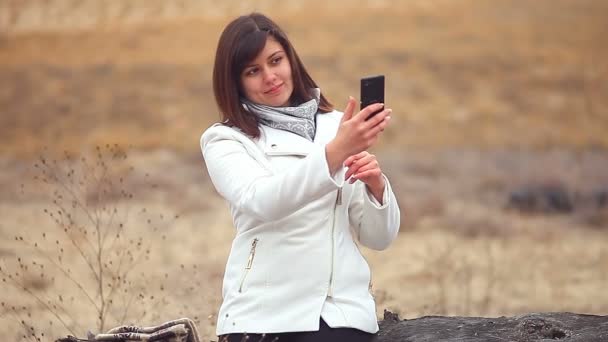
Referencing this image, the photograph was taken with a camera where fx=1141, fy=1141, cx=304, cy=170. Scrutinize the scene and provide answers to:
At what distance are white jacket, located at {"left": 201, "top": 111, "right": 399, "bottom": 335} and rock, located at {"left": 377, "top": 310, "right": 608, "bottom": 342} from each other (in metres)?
0.41

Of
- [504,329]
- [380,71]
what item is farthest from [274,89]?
[380,71]

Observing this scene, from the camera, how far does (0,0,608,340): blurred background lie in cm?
1065

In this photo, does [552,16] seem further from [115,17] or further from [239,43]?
[239,43]

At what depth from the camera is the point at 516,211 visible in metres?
12.9

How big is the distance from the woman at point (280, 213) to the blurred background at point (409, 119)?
5420 millimetres

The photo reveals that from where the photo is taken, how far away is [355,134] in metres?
2.96

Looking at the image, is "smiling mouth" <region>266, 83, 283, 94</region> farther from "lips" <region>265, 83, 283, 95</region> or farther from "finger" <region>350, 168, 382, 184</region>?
"finger" <region>350, 168, 382, 184</region>

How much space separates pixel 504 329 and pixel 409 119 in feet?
40.3

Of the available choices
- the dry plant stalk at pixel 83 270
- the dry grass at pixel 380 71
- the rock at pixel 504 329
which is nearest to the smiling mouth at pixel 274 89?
the rock at pixel 504 329

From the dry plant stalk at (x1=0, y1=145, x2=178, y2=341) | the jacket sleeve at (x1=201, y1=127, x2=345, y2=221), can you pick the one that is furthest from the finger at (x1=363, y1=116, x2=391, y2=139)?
the dry plant stalk at (x1=0, y1=145, x2=178, y2=341)

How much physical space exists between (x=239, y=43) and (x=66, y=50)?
14.9 meters

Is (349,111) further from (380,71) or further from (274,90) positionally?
(380,71)

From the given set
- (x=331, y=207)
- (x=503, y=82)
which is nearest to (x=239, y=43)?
(x=331, y=207)

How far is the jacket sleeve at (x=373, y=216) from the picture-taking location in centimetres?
329
